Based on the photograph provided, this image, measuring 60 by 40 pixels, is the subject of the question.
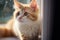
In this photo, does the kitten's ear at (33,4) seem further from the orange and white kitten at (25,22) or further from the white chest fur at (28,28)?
the white chest fur at (28,28)

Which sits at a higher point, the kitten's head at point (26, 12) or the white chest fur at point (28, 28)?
the kitten's head at point (26, 12)

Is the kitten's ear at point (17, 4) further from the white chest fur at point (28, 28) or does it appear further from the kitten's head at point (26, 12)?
the white chest fur at point (28, 28)

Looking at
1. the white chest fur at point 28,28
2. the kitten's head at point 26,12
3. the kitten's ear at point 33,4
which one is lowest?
the white chest fur at point 28,28

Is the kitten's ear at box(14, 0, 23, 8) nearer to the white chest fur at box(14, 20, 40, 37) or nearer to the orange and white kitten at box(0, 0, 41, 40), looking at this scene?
the orange and white kitten at box(0, 0, 41, 40)

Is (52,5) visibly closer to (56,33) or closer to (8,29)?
(56,33)

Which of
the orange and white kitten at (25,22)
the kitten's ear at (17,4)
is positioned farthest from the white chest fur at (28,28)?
the kitten's ear at (17,4)

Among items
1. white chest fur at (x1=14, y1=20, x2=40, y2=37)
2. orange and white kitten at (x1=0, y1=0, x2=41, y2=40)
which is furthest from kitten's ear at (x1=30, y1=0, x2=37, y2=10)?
white chest fur at (x1=14, y1=20, x2=40, y2=37)

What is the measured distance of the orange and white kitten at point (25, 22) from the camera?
93cm

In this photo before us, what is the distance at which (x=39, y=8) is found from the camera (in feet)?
3.00

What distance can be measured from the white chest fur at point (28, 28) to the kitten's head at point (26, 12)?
0.03 m

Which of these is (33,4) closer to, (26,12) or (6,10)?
(26,12)

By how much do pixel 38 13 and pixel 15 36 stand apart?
25 centimetres

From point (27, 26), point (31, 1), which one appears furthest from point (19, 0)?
point (27, 26)

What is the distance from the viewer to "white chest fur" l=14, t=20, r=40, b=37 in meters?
0.93
